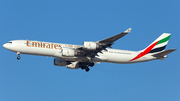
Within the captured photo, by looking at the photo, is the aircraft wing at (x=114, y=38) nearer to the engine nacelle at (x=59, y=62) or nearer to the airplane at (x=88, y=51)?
the airplane at (x=88, y=51)

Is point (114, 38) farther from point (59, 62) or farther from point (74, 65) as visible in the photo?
point (59, 62)

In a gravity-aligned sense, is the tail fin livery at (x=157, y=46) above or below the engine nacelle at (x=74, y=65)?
above

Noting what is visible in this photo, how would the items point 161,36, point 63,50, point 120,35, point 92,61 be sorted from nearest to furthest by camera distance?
point 120,35 → point 63,50 → point 92,61 → point 161,36

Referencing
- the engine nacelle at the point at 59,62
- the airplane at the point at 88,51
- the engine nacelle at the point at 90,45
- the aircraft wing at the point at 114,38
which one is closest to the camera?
the aircraft wing at the point at 114,38

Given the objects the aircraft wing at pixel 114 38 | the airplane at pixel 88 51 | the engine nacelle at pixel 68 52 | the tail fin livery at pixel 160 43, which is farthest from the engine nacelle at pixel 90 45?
the tail fin livery at pixel 160 43

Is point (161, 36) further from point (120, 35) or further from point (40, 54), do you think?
point (40, 54)

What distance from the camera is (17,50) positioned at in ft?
151

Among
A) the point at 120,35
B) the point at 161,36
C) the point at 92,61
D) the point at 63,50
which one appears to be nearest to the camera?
the point at 120,35

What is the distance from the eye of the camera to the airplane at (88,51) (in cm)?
4288

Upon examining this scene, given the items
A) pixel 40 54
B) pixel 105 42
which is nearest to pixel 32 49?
pixel 40 54

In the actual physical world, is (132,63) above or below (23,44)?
below

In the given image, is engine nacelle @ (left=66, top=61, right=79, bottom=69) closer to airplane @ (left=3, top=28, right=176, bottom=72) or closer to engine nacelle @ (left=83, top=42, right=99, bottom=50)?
airplane @ (left=3, top=28, right=176, bottom=72)

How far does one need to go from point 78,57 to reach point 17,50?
1049 cm

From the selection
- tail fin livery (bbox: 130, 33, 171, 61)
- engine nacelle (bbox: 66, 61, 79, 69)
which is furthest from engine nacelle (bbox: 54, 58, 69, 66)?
tail fin livery (bbox: 130, 33, 171, 61)
